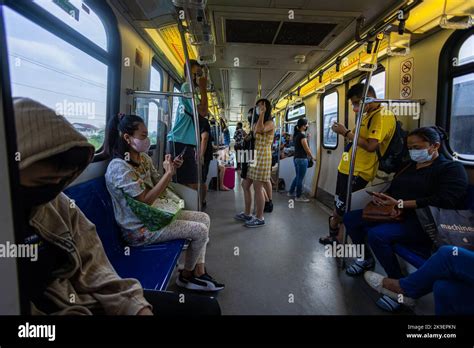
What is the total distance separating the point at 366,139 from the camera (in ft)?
8.53

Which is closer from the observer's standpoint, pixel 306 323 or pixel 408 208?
pixel 306 323

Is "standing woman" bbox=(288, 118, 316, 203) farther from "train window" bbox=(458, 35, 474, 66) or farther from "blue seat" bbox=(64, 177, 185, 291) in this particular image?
"blue seat" bbox=(64, 177, 185, 291)

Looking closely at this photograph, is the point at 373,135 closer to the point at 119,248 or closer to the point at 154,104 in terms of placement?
the point at 119,248

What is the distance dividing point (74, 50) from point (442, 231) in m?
2.90

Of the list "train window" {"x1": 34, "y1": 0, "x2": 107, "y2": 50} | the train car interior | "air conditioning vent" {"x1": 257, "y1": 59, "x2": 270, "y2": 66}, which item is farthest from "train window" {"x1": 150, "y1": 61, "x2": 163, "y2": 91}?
"air conditioning vent" {"x1": 257, "y1": 59, "x2": 270, "y2": 66}

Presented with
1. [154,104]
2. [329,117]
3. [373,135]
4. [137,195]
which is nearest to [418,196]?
[373,135]

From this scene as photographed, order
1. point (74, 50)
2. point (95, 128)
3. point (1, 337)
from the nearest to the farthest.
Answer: point (1, 337) < point (74, 50) < point (95, 128)

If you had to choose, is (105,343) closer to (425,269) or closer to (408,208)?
(425,269)

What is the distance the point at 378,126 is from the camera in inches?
99.6

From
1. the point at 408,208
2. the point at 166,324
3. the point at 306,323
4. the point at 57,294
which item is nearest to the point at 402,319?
the point at 306,323

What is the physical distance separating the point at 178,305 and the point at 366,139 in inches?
90.3

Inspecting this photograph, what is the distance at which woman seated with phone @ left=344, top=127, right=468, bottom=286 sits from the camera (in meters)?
2.00

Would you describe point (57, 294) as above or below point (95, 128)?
below

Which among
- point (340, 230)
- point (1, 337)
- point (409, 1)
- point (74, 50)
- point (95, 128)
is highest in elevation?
point (409, 1)
